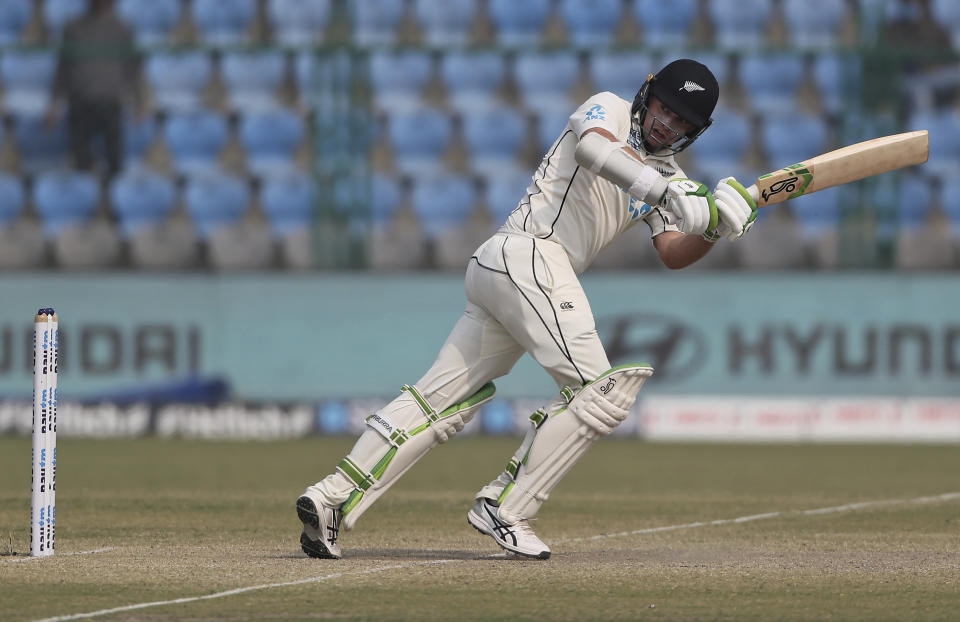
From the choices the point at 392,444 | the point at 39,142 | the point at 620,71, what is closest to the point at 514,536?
the point at 392,444

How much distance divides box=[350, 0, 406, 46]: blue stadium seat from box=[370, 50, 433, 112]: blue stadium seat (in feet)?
0.68

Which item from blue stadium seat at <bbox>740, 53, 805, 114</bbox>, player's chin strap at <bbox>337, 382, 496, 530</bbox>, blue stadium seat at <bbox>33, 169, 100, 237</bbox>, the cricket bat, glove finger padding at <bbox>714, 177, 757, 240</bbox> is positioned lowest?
player's chin strap at <bbox>337, 382, 496, 530</bbox>

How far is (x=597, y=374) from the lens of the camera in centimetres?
575

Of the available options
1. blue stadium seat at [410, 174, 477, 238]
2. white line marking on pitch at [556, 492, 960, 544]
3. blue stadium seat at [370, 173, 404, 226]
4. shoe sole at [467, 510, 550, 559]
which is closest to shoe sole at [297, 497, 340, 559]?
shoe sole at [467, 510, 550, 559]

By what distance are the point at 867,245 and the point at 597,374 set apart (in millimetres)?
9366

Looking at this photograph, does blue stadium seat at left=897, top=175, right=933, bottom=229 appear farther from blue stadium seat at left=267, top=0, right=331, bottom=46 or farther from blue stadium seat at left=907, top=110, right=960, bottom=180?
blue stadium seat at left=267, top=0, right=331, bottom=46

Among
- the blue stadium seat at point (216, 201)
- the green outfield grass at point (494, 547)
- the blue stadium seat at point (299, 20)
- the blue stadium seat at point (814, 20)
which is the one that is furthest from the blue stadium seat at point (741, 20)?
the green outfield grass at point (494, 547)

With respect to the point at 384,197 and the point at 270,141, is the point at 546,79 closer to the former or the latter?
the point at 384,197

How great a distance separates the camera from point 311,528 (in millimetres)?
5828

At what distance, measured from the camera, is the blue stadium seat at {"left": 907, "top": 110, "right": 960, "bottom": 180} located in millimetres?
15773

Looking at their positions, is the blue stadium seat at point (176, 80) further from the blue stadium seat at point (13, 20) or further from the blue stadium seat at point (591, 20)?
the blue stadium seat at point (591, 20)

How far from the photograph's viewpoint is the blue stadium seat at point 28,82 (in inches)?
632

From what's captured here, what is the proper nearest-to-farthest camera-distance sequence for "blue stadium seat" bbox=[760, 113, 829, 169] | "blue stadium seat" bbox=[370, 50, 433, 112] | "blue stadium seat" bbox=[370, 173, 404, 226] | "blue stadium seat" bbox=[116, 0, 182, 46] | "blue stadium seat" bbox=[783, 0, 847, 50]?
1. "blue stadium seat" bbox=[370, 173, 404, 226]
2. "blue stadium seat" bbox=[760, 113, 829, 169]
3. "blue stadium seat" bbox=[783, 0, 847, 50]
4. "blue stadium seat" bbox=[370, 50, 433, 112]
5. "blue stadium seat" bbox=[116, 0, 182, 46]

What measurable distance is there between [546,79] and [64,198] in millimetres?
5045
